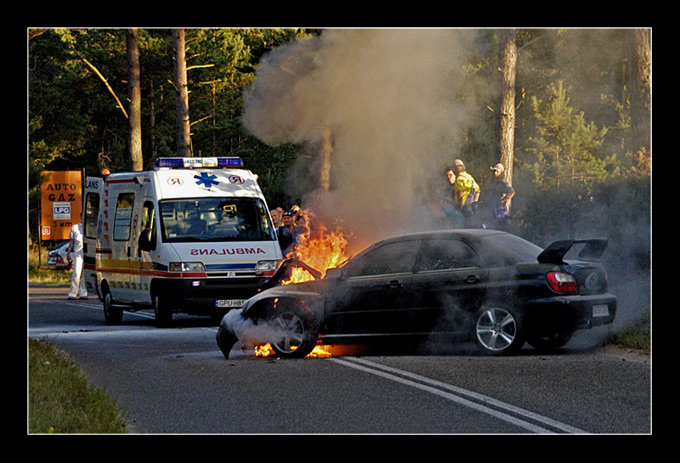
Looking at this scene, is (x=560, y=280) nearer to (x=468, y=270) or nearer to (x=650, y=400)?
(x=468, y=270)

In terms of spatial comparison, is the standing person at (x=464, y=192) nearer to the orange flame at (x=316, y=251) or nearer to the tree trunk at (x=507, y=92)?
the orange flame at (x=316, y=251)

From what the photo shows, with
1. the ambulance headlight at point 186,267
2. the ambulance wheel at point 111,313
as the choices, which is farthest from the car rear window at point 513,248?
the ambulance wheel at point 111,313

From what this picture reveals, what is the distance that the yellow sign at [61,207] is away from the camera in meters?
26.1

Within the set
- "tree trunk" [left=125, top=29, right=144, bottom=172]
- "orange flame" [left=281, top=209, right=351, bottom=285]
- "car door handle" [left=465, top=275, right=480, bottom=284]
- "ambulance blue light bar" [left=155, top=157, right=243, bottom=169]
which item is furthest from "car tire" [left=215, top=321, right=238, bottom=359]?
"tree trunk" [left=125, top=29, right=144, bottom=172]

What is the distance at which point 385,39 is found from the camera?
64.0 feet

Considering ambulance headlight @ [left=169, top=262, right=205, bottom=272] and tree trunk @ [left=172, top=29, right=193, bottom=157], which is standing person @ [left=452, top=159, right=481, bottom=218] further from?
tree trunk @ [left=172, top=29, right=193, bottom=157]

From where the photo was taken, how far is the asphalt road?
809 cm

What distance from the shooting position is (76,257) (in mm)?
23078

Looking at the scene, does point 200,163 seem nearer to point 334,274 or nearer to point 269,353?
point 269,353

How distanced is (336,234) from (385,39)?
4.21m

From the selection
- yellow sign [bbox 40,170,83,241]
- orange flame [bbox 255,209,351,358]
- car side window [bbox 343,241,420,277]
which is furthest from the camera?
yellow sign [bbox 40,170,83,241]

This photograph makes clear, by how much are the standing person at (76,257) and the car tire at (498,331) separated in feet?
44.6

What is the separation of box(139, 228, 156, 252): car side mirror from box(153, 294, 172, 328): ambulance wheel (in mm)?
758
